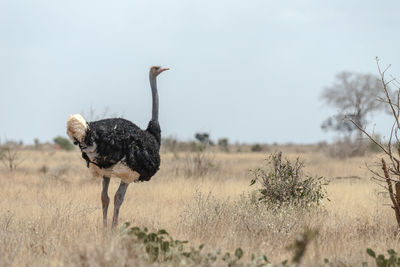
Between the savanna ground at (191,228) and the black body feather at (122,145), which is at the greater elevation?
the black body feather at (122,145)

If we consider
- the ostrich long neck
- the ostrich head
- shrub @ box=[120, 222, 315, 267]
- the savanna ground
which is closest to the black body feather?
the ostrich long neck

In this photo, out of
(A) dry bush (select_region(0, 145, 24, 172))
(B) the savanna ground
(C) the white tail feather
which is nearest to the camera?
(B) the savanna ground

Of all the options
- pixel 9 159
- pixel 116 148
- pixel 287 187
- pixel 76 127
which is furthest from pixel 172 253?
pixel 9 159

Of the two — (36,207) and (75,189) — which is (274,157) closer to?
(36,207)

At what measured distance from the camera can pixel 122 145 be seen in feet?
21.0

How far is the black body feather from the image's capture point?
6.20 meters

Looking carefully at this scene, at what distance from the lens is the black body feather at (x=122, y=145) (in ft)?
20.3

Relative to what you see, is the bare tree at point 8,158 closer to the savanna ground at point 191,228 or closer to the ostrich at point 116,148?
the savanna ground at point 191,228

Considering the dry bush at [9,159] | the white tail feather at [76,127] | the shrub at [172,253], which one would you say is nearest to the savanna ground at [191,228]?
the shrub at [172,253]

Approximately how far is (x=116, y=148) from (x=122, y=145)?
0.32 ft

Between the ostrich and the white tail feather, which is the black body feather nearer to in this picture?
the ostrich

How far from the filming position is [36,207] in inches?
349

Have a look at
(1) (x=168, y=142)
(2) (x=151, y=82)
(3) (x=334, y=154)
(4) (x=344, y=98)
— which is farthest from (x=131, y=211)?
(4) (x=344, y=98)

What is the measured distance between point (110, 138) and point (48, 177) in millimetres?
8210
